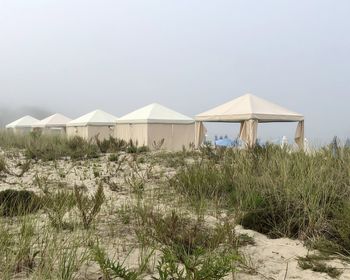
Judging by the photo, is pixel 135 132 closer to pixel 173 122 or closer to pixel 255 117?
pixel 173 122

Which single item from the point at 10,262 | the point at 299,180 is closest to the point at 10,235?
the point at 10,262

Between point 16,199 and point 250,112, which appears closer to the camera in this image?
point 16,199

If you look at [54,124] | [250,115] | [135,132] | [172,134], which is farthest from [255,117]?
[54,124]

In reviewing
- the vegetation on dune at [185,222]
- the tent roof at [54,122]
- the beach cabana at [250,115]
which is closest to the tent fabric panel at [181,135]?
the beach cabana at [250,115]

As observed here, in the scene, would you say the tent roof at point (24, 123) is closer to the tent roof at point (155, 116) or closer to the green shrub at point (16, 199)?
the tent roof at point (155, 116)

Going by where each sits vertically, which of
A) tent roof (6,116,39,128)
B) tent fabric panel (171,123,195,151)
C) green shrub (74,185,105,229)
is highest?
green shrub (74,185,105,229)

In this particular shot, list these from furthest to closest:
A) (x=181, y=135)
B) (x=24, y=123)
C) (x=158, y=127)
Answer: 1. (x=24, y=123)
2. (x=181, y=135)
3. (x=158, y=127)

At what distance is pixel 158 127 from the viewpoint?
1698cm

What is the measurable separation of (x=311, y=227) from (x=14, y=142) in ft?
42.3

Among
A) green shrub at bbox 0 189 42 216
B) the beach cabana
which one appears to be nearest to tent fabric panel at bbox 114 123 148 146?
the beach cabana

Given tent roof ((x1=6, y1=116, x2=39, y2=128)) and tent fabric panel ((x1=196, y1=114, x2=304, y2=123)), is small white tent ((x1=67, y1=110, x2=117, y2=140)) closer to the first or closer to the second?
tent roof ((x1=6, y1=116, x2=39, y2=128))

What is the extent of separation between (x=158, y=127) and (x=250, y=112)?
17.8ft

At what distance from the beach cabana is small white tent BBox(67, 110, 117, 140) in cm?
804

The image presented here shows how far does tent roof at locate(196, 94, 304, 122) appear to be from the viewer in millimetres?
12641
